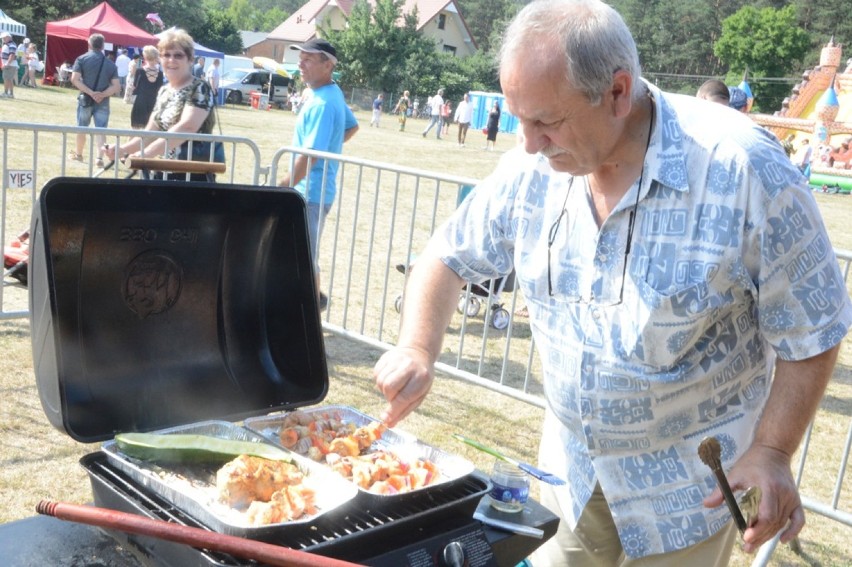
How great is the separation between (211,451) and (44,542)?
1.22 feet

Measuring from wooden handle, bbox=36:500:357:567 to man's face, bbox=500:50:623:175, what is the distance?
0.99 m

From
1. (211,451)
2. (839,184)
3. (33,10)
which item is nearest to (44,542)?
(211,451)

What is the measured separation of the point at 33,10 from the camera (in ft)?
161

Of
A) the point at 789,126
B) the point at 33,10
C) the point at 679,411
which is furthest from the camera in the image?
the point at 33,10

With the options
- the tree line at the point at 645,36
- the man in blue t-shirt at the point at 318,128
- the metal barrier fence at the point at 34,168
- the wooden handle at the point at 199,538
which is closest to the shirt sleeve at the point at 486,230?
the wooden handle at the point at 199,538

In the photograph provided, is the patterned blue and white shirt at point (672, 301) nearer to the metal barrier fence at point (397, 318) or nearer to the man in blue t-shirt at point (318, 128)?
the metal barrier fence at point (397, 318)

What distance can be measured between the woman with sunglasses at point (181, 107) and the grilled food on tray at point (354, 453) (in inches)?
173

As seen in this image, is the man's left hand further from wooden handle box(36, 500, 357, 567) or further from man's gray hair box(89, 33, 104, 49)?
man's gray hair box(89, 33, 104, 49)

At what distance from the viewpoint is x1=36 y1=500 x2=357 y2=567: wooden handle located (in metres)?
1.44

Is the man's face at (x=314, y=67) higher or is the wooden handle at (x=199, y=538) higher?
the man's face at (x=314, y=67)

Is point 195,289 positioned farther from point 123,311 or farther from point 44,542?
point 44,542

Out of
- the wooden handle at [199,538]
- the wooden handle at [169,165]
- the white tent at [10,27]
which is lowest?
the wooden handle at [199,538]

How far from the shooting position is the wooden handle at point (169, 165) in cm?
357

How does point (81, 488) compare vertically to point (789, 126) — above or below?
below
